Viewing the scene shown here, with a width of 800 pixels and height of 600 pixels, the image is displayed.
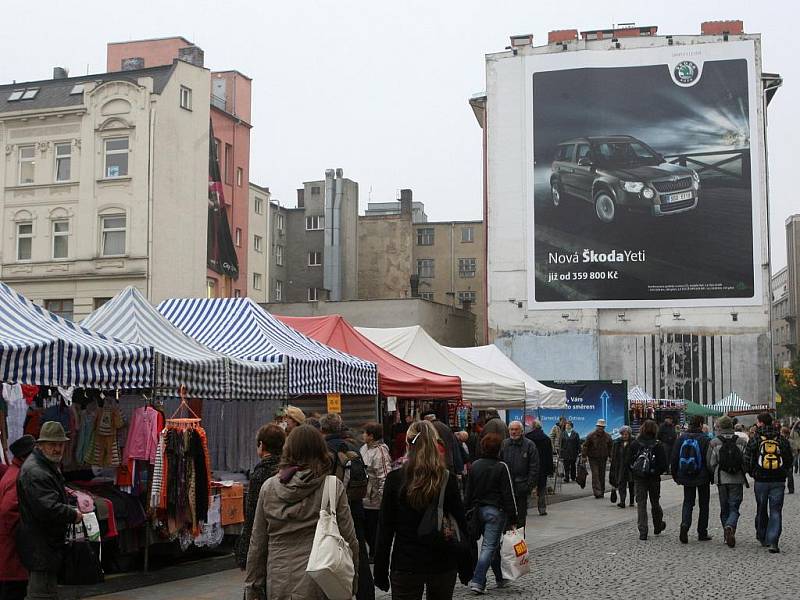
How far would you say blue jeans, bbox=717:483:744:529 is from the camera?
15.0 meters

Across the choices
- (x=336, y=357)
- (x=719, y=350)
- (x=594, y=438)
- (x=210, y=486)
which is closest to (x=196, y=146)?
(x=719, y=350)

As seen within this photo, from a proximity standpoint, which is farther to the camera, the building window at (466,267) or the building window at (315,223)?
the building window at (466,267)

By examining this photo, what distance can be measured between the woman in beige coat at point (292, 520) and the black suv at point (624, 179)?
169 ft

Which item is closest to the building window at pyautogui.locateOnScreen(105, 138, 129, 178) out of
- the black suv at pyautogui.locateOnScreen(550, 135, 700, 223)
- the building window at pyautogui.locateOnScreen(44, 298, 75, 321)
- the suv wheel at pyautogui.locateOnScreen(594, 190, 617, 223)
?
the building window at pyautogui.locateOnScreen(44, 298, 75, 321)

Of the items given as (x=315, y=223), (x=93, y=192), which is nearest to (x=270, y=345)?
(x=93, y=192)

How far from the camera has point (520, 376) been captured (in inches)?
1059

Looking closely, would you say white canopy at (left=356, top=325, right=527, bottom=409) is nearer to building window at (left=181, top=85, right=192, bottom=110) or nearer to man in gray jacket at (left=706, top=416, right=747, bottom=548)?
man in gray jacket at (left=706, top=416, right=747, bottom=548)

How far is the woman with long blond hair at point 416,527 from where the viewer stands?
7086 millimetres

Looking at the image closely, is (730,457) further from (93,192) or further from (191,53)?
(191,53)

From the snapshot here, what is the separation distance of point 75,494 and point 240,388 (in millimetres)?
4015

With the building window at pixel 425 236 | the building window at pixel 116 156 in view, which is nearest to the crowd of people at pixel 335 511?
the building window at pixel 116 156

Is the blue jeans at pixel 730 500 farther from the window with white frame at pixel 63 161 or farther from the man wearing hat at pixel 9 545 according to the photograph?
the window with white frame at pixel 63 161

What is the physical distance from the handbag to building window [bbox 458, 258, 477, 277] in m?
81.7

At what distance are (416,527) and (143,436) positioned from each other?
6.10 metres
